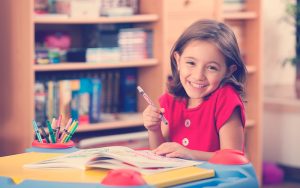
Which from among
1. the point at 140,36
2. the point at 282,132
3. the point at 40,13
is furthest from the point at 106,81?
the point at 282,132

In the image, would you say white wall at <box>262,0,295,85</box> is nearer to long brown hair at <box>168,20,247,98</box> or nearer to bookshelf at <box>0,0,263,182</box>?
bookshelf at <box>0,0,263,182</box>

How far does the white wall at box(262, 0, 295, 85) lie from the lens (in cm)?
484

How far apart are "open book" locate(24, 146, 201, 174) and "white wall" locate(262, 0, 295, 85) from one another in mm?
3268

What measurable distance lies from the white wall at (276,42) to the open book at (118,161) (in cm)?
327

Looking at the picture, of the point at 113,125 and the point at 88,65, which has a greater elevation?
the point at 88,65

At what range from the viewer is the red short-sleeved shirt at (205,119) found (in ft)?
6.38

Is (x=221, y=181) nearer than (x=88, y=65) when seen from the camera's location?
Yes

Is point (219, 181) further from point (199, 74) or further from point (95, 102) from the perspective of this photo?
point (95, 102)

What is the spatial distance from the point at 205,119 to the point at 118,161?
451mm

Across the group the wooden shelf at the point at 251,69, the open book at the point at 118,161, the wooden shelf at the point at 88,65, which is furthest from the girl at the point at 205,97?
the wooden shelf at the point at 251,69

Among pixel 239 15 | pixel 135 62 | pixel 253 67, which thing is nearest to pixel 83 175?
pixel 135 62

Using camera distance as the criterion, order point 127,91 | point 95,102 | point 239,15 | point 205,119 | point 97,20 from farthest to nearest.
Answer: point 239,15 → point 127,91 → point 95,102 → point 97,20 → point 205,119

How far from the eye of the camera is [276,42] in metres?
4.91

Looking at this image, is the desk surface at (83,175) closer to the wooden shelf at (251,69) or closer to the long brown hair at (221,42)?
the long brown hair at (221,42)
